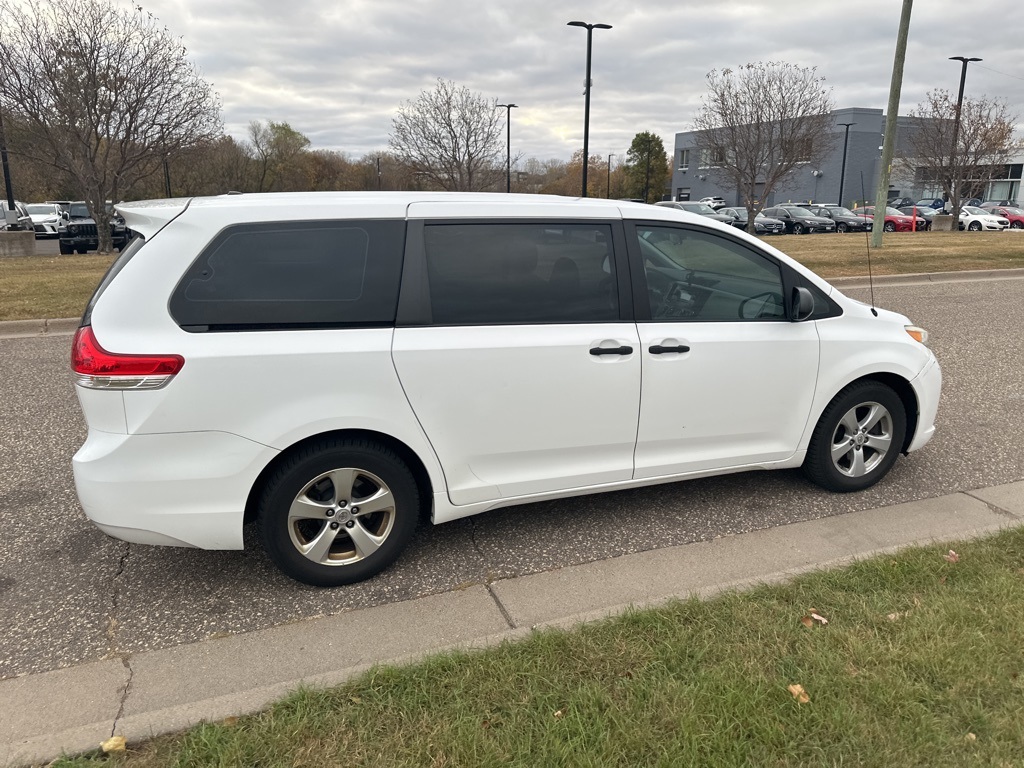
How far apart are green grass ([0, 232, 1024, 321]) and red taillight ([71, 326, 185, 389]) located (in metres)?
8.52

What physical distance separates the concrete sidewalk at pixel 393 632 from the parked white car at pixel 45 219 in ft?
88.5

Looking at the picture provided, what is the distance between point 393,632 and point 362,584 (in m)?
0.46

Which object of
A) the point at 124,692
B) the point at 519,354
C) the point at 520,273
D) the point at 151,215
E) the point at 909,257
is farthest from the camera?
the point at 909,257

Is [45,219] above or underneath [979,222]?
above

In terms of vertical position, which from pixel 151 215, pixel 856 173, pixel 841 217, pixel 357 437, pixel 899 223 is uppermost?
pixel 856 173

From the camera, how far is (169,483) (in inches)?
120

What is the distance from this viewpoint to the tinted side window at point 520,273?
3.42 meters

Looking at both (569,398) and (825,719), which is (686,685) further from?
(569,398)

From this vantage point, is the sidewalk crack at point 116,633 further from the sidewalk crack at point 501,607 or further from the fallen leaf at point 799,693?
the fallen leaf at point 799,693

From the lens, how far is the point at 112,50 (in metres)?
17.9

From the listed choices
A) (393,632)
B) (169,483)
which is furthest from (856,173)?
(169,483)

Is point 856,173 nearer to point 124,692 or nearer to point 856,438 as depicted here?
point 856,438

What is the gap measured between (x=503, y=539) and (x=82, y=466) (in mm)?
2002

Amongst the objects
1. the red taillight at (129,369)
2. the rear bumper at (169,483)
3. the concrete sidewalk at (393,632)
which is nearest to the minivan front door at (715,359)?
the concrete sidewalk at (393,632)
